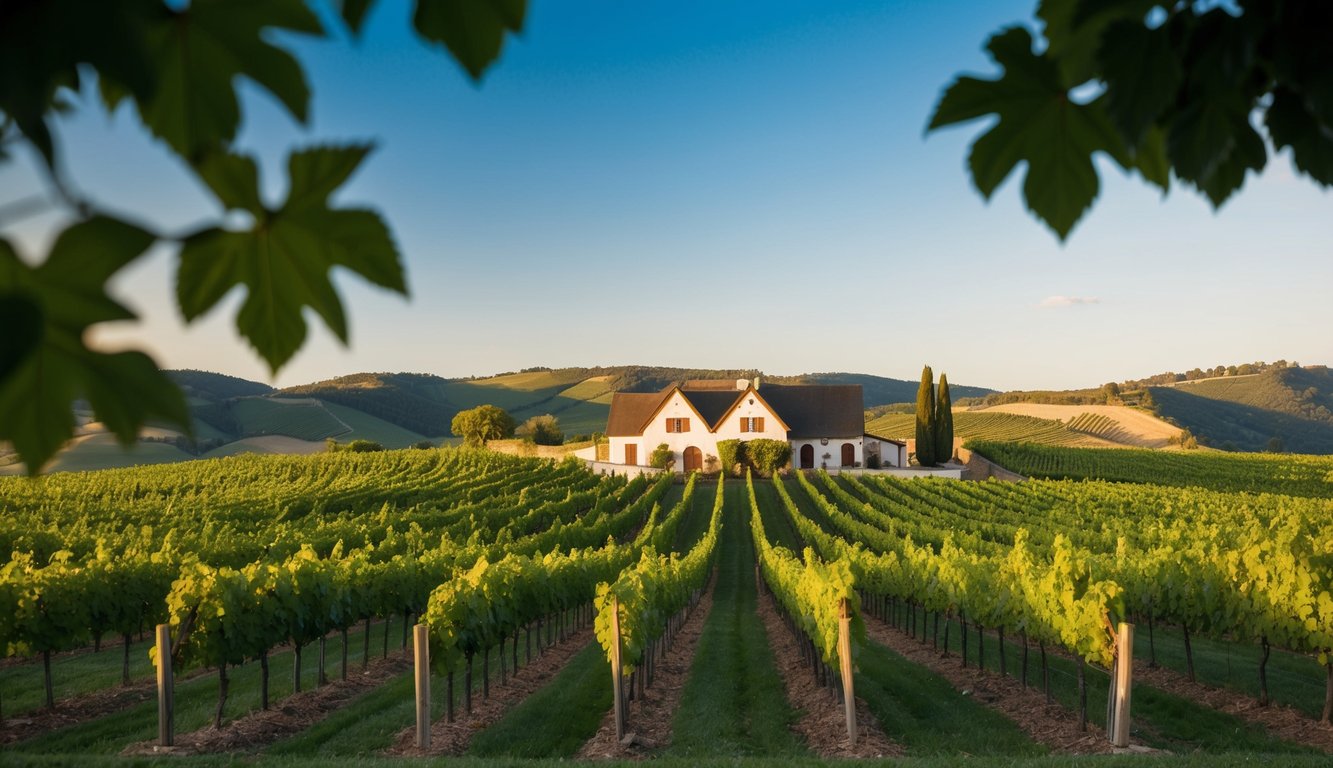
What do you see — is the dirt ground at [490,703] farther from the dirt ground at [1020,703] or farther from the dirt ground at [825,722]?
the dirt ground at [1020,703]

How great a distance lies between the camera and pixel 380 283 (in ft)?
1.95

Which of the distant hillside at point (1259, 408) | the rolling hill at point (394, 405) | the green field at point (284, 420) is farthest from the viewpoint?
the distant hillside at point (1259, 408)

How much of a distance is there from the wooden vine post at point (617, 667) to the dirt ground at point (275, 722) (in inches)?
160

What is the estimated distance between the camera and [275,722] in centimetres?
920

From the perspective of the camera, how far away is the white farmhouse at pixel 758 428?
4938 cm

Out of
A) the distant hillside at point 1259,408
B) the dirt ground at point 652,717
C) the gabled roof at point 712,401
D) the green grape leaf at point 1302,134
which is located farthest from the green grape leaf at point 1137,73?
the distant hillside at point 1259,408

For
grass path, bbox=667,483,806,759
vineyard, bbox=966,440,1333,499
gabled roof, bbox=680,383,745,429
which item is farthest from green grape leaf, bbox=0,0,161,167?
vineyard, bbox=966,440,1333,499

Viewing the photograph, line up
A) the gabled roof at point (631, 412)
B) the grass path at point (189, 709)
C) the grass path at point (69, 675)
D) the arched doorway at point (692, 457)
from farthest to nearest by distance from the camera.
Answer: the gabled roof at point (631, 412) → the arched doorway at point (692, 457) → the grass path at point (69, 675) → the grass path at point (189, 709)

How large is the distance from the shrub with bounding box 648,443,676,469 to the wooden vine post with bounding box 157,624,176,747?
1631 inches

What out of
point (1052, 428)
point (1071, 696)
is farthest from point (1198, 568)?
point (1052, 428)

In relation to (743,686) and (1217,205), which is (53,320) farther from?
(743,686)

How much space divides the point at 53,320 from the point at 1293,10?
104 centimetres

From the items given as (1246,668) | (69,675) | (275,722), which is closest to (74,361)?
(275,722)

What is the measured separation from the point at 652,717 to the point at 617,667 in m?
1.61
